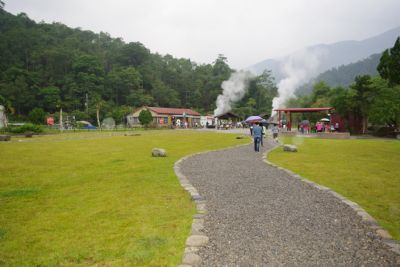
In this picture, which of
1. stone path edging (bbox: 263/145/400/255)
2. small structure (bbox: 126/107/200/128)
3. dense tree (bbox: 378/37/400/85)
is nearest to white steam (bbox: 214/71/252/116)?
small structure (bbox: 126/107/200/128)

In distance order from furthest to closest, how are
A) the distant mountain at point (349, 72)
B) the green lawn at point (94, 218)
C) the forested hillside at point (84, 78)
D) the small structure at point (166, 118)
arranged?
1. the distant mountain at point (349, 72)
2. the forested hillside at point (84, 78)
3. the small structure at point (166, 118)
4. the green lawn at point (94, 218)

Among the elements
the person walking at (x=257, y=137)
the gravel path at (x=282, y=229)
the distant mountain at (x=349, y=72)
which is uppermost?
the distant mountain at (x=349, y=72)

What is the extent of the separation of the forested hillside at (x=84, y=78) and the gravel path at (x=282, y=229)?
4904 centimetres

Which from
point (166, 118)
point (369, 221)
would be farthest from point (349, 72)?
point (369, 221)

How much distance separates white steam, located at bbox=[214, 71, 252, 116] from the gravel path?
227ft

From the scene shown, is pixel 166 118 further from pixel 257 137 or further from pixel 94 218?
pixel 94 218

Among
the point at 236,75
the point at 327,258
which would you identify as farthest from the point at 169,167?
the point at 236,75

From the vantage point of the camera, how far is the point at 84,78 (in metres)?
65.8

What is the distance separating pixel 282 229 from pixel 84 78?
68160mm

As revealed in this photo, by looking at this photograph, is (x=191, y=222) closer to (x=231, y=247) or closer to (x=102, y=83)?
(x=231, y=247)

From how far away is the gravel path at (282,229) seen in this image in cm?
387

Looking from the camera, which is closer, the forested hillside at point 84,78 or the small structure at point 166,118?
the small structure at point 166,118

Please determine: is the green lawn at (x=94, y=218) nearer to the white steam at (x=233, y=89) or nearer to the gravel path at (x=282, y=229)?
the gravel path at (x=282, y=229)

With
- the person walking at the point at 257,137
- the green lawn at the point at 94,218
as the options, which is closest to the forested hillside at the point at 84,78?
the person walking at the point at 257,137
